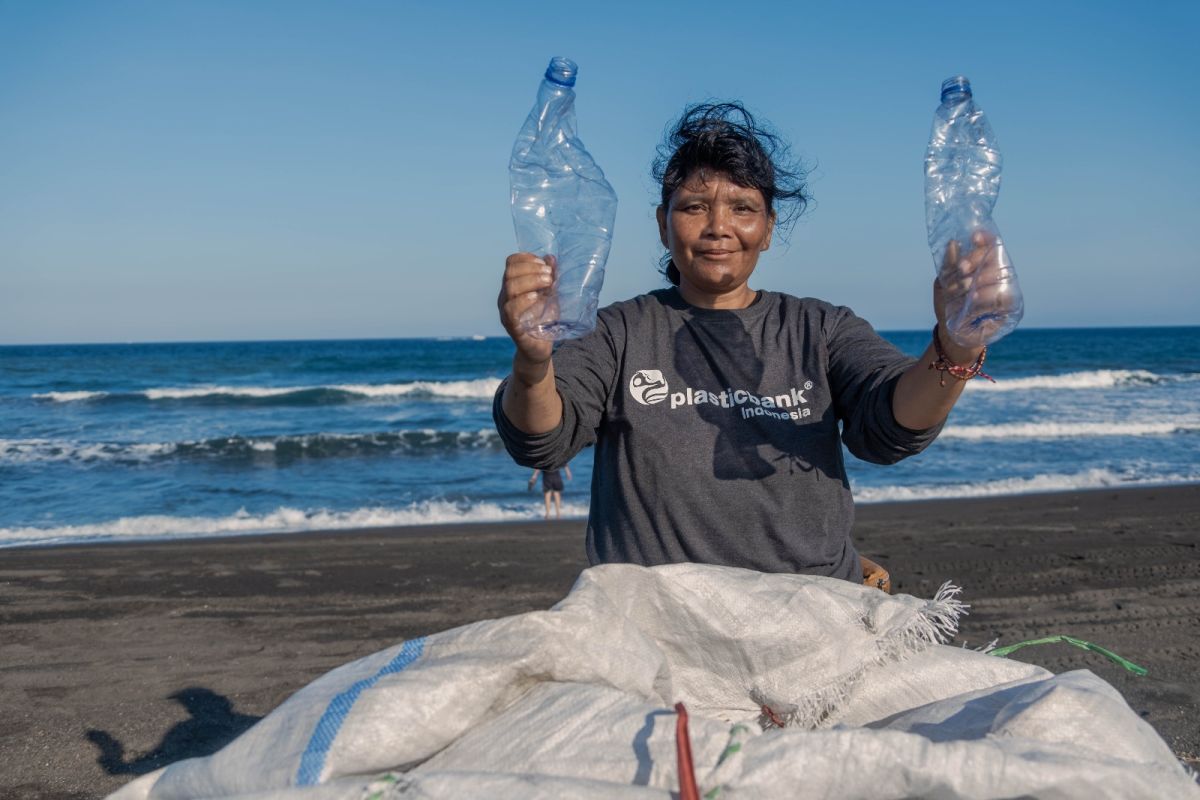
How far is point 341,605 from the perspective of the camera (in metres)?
6.38

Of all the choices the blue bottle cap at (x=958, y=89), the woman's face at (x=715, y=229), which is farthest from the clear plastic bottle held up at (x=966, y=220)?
the woman's face at (x=715, y=229)

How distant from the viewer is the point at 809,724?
1.90 m

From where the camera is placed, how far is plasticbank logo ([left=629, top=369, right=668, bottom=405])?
2.29 meters

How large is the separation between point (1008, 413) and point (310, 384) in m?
21.2

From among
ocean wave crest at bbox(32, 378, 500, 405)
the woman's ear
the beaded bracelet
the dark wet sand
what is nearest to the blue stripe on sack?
the beaded bracelet

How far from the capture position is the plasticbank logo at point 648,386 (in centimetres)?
229

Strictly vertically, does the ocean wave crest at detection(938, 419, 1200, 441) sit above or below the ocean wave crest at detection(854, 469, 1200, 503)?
above

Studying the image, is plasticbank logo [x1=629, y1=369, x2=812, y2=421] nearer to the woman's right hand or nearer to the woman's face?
the woman's face

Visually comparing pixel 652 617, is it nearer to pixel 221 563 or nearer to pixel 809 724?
pixel 809 724

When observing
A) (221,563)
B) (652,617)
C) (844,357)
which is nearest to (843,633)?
(652,617)

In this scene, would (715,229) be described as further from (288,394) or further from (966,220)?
(288,394)

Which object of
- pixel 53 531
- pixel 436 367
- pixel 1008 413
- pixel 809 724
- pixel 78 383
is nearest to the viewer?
pixel 809 724

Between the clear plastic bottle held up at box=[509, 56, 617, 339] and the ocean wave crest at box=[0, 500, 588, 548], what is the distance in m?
8.41

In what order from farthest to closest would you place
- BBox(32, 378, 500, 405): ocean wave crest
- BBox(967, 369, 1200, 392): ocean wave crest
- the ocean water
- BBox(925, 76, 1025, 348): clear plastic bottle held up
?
1. BBox(967, 369, 1200, 392): ocean wave crest
2. BBox(32, 378, 500, 405): ocean wave crest
3. the ocean water
4. BBox(925, 76, 1025, 348): clear plastic bottle held up
